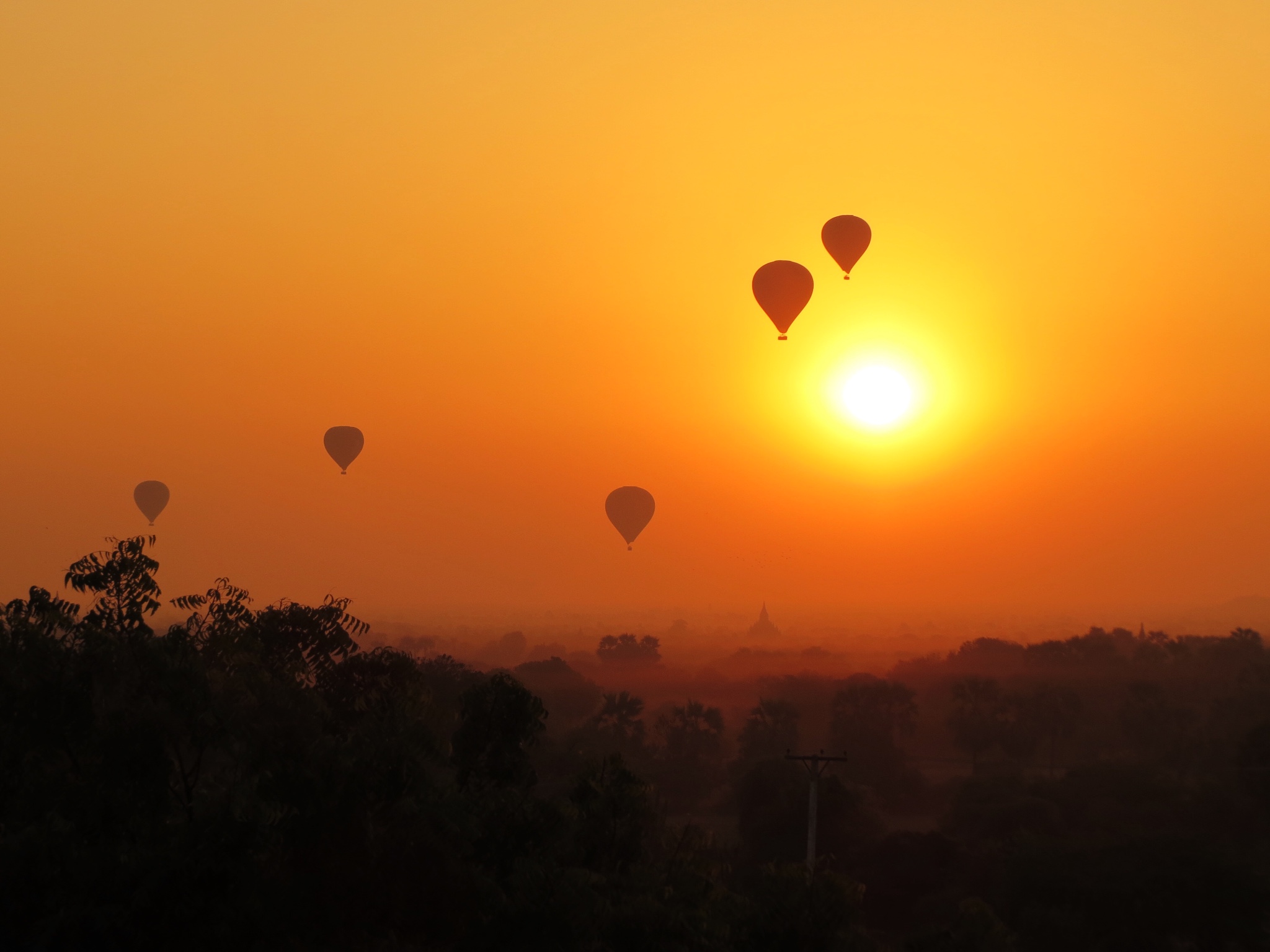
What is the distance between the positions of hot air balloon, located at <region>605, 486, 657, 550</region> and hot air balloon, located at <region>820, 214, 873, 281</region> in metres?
53.7

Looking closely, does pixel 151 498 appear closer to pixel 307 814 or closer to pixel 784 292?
pixel 784 292

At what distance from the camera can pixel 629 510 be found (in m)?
121

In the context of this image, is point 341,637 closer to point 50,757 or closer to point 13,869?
point 50,757

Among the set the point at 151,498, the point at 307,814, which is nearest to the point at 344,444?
the point at 151,498

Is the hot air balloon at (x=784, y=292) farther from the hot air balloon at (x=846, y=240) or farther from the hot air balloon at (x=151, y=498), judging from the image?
the hot air balloon at (x=151, y=498)

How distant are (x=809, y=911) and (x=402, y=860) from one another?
26.3ft

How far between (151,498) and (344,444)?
3274 centimetres

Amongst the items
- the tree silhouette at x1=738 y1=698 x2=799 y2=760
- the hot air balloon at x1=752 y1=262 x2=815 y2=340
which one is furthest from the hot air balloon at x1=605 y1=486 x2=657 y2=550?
the hot air balloon at x1=752 y1=262 x2=815 y2=340

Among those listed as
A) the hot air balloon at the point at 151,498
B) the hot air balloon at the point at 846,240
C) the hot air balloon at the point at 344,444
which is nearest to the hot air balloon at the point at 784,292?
the hot air balloon at the point at 846,240

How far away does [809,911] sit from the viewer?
805 inches

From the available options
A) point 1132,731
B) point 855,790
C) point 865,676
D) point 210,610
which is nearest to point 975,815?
point 855,790

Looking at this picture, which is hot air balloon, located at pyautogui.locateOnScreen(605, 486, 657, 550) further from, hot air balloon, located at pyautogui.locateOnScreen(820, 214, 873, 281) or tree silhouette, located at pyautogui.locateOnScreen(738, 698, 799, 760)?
hot air balloon, located at pyautogui.locateOnScreen(820, 214, 873, 281)

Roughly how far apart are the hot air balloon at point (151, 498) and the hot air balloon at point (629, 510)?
132ft

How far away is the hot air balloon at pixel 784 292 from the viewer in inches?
2788
